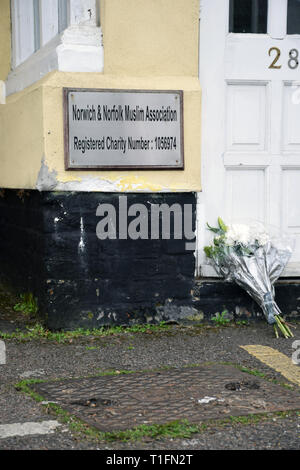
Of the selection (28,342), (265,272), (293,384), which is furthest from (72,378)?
(265,272)

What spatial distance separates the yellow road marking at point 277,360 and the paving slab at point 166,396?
0.79ft

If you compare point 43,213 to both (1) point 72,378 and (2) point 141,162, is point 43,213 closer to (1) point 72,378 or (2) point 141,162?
(2) point 141,162

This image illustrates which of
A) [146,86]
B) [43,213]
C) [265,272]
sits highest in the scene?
[146,86]

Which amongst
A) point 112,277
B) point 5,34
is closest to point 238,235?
point 112,277

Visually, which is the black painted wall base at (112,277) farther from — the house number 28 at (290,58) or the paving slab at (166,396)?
the house number 28 at (290,58)

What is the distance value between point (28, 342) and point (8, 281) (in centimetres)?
182

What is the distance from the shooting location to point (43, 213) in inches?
214

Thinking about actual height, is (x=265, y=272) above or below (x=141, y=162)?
below

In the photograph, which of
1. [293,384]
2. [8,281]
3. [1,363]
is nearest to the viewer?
[293,384]

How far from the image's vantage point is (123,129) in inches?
216

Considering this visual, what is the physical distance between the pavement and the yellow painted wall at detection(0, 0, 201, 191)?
1.23 meters

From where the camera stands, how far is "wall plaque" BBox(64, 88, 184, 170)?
5.37 metres

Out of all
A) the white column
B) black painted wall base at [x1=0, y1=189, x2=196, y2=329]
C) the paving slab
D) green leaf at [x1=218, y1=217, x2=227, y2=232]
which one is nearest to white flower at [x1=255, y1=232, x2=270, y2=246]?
green leaf at [x1=218, y1=217, x2=227, y2=232]

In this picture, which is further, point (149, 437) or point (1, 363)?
point (1, 363)
